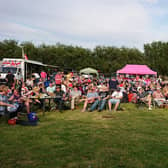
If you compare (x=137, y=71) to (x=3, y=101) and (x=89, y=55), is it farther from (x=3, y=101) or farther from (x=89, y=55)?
(x=3, y=101)

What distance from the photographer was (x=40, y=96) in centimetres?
808

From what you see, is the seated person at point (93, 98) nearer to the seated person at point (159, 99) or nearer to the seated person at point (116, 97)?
the seated person at point (116, 97)

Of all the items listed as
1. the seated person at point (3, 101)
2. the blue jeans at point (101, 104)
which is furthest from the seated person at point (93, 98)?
the seated person at point (3, 101)

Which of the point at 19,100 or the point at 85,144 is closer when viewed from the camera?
the point at 85,144

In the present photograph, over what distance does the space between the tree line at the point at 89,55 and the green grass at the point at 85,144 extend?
22769 mm

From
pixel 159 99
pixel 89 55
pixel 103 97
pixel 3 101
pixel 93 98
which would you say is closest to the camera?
pixel 3 101

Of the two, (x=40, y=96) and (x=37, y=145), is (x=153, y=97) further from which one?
(x=37, y=145)

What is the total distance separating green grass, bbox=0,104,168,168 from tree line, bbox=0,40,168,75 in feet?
74.7

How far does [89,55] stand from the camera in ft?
98.0

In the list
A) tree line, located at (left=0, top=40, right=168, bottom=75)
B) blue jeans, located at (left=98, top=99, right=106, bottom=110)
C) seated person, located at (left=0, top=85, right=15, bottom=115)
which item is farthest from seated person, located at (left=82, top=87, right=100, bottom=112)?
tree line, located at (left=0, top=40, right=168, bottom=75)

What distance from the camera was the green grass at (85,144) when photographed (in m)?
3.57

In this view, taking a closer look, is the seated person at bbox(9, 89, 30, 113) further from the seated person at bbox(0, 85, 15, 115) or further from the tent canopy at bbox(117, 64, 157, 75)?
the tent canopy at bbox(117, 64, 157, 75)

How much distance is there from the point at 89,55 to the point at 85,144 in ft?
84.8

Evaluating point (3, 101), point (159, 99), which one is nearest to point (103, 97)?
point (159, 99)
